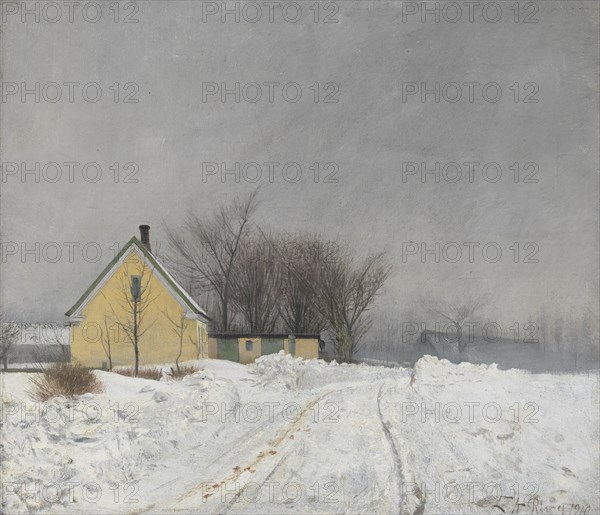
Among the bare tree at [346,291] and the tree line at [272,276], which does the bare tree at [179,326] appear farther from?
the bare tree at [346,291]

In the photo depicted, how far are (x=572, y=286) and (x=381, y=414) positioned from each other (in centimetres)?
422

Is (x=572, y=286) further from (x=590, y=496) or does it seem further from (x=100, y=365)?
(x=100, y=365)

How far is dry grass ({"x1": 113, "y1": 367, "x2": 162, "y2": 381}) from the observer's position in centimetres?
1257

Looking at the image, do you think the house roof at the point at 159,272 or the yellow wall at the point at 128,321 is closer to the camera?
the yellow wall at the point at 128,321

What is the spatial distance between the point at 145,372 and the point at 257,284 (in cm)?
278

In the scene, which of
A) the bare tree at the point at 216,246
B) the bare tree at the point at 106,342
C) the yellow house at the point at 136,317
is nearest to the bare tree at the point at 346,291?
the bare tree at the point at 216,246

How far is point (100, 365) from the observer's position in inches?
493

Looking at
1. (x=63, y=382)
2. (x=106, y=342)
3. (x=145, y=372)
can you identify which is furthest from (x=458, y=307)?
(x=63, y=382)

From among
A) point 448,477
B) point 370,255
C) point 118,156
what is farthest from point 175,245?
point 448,477

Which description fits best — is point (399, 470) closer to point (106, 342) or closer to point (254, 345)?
point (254, 345)

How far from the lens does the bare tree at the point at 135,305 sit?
13195 mm

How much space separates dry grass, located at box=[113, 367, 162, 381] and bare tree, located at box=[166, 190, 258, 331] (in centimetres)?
163

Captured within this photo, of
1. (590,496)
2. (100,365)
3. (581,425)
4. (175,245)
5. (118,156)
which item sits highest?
(118,156)

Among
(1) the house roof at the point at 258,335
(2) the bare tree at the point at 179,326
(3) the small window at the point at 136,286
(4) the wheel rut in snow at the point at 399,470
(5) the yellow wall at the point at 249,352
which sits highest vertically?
(3) the small window at the point at 136,286
